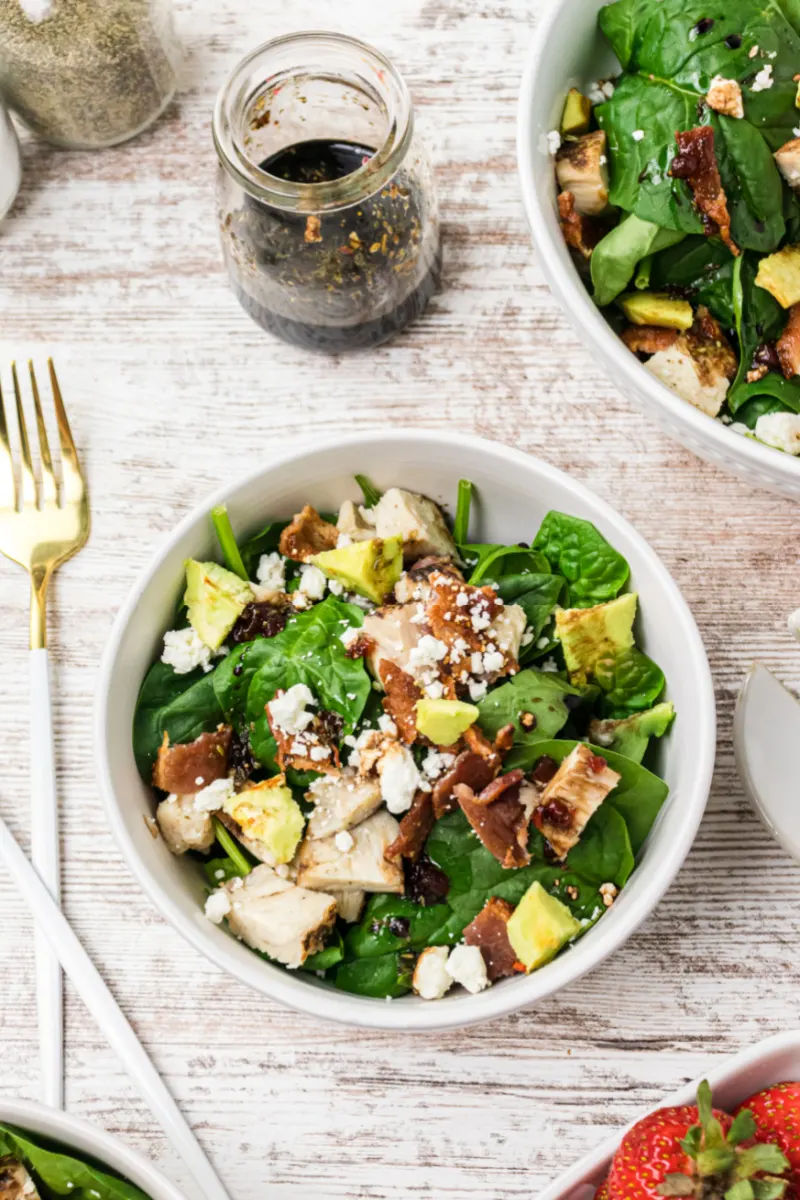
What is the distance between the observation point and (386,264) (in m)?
1.48

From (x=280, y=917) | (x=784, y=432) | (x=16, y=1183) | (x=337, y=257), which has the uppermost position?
(x=337, y=257)

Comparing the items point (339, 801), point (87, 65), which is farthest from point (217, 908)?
point (87, 65)

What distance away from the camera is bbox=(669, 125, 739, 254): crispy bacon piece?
132 centimetres

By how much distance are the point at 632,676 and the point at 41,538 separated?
0.80 meters

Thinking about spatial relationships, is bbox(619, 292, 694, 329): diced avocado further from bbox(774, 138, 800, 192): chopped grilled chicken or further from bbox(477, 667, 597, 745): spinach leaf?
bbox(477, 667, 597, 745): spinach leaf

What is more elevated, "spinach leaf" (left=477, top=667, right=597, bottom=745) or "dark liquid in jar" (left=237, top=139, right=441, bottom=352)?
"dark liquid in jar" (left=237, top=139, right=441, bottom=352)

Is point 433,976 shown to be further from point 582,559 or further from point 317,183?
point 317,183

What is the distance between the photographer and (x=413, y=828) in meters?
1.32

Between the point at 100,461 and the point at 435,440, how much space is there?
0.51 metres

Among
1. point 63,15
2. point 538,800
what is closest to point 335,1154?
point 538,800

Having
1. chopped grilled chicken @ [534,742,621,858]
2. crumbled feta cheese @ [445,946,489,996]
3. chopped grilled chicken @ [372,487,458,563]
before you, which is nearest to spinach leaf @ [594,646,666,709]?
chopped grilled chicken @ [534,742,621,858]

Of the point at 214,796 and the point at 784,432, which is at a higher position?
the point at 784,432

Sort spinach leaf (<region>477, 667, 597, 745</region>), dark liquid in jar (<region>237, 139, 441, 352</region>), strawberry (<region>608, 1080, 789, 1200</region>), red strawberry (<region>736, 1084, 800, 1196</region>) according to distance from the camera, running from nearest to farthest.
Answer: strawberry (<region>608, 1080, 789, 1200</region>), red strawberry (<region>736, 1084, 800, 1196</region>), spinach leaf (<region>477, 667, 597, 745</region>), dark liquid in jar (<region>237, 139, 441, 352</region>)

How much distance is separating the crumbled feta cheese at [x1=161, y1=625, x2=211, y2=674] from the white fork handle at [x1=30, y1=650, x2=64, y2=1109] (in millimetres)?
243
